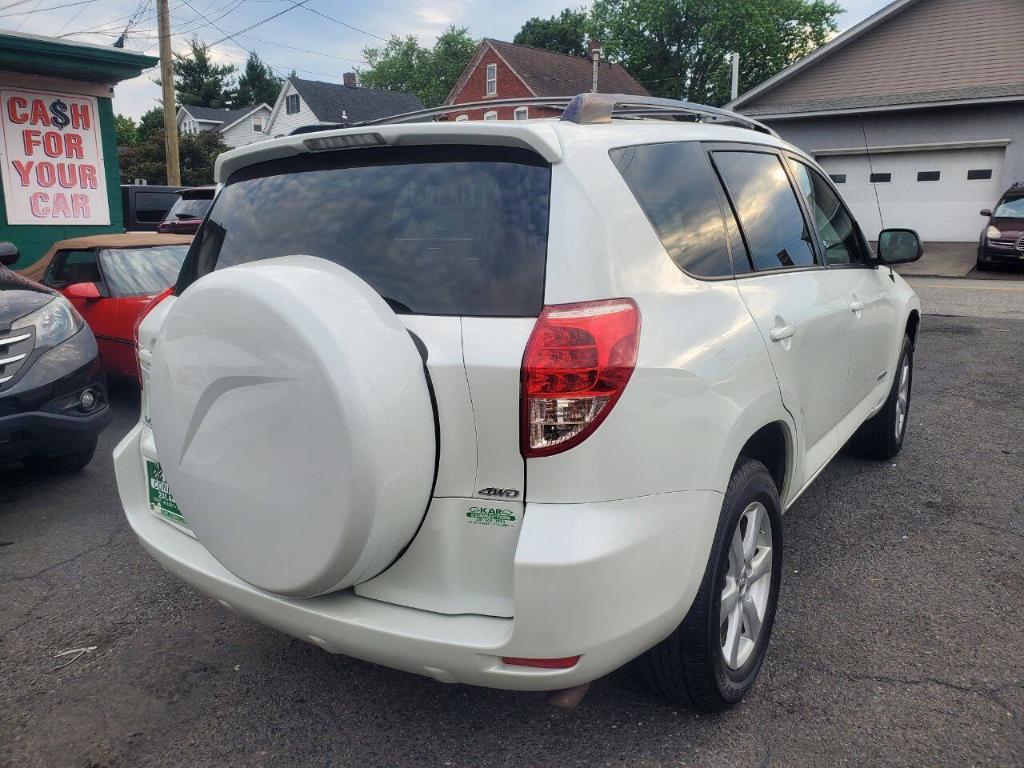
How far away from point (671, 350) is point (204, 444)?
1230 mm

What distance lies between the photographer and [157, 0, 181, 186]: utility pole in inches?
667

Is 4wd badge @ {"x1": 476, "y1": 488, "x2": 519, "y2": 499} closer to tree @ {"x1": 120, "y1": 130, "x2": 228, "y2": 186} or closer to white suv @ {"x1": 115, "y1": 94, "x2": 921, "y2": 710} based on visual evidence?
white suv @ {"x1": 115, "y1": 94, "x2": 921, "y2": 710}

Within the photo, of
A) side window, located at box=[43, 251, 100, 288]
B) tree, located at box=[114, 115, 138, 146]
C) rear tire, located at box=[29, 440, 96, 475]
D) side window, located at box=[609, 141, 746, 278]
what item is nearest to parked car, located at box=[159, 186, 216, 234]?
side window, located at box=[43, 251, 100, 288]

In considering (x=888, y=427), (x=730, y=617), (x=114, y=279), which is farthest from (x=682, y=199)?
(x=114, y=279)

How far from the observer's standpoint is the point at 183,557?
2467 mm

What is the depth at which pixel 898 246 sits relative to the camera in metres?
4.24

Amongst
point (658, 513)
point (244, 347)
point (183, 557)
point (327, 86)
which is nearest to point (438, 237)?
point (244, 347)

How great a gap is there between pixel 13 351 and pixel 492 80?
4224 centimetres

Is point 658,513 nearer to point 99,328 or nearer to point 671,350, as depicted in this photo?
point 671,350

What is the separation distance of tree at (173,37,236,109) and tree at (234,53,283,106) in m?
1.28

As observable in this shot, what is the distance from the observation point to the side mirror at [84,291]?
631 cm

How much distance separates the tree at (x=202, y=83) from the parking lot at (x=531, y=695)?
223 feet

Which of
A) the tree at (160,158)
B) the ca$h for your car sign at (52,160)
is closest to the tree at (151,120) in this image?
the tree at (160,158)

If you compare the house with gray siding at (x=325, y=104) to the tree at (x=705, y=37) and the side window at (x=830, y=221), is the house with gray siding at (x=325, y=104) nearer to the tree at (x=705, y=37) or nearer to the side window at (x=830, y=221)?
the tree at (x=705, y=37)
